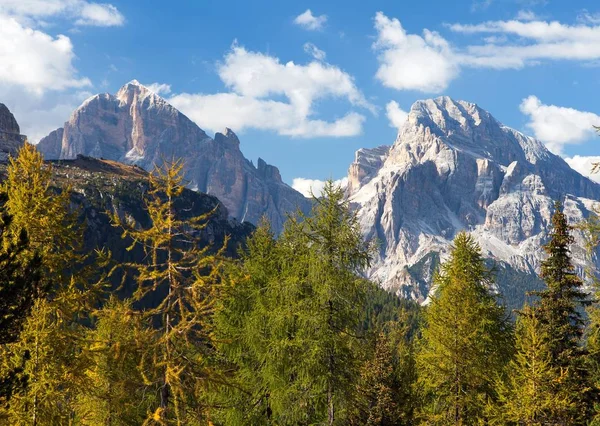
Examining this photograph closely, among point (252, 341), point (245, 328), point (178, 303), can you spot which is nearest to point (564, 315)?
point (252, 341)

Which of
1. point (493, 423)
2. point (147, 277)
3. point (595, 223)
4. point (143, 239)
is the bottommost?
point (493, 423)

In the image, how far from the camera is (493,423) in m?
22.3

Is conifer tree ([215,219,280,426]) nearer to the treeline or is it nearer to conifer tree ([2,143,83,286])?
the treeline

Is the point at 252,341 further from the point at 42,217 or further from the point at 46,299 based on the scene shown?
the point at 42,217

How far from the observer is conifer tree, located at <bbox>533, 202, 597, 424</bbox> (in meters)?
24.0

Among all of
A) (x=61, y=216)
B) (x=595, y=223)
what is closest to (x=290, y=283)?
(x=61, y=216)

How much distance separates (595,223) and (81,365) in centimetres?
1484

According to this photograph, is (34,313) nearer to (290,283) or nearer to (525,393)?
(290,283)

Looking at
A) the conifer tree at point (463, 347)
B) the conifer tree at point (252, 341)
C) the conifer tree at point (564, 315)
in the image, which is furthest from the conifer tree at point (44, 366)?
the conifer tree at point (564, 315)

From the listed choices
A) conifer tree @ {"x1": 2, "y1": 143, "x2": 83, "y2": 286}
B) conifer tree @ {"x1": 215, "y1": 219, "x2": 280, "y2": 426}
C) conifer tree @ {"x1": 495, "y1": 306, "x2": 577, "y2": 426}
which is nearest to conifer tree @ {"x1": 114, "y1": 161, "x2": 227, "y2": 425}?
conifer tree @ {"x1": 2, "y1": 143, "x2": 83, "y2": 286}

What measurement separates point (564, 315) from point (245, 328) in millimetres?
15574

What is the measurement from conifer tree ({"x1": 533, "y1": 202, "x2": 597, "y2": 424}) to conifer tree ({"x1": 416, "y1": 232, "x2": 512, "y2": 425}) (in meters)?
2.20

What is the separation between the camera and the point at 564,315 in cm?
2533

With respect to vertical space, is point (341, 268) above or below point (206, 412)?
above
